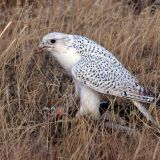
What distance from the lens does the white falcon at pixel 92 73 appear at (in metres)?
4.00

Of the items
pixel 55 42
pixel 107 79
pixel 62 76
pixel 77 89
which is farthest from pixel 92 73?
pixel 62 76

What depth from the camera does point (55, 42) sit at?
4141 mm

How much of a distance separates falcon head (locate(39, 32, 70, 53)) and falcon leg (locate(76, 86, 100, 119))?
32 centimetres

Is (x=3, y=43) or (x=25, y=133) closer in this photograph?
(x=25, y=133)

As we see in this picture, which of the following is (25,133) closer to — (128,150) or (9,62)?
(128,150)

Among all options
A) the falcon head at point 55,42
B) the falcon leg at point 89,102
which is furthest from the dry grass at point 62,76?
the falcon head at point 55,42

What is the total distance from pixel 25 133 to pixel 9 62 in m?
1.04

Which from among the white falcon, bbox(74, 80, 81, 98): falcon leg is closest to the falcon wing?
the white falcon

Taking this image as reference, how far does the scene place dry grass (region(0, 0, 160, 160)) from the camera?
3.50 meters

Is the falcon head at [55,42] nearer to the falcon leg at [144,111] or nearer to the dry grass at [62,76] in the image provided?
the dry grass at [62,76]

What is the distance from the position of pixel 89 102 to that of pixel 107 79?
20cm

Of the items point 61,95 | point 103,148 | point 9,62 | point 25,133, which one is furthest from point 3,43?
point 103,148

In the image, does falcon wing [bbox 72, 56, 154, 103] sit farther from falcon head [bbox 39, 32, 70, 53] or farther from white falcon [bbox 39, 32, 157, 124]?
falcon head [bbox 39, 32, 70, 53]

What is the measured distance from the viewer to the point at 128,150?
3.49m
